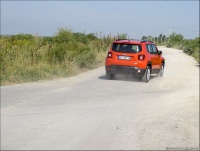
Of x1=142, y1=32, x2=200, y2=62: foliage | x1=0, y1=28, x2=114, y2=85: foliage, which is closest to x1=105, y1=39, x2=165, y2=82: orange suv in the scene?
x1=0, y1=28, x2=114, y2=85: foliage

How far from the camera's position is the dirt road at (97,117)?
19.1ft

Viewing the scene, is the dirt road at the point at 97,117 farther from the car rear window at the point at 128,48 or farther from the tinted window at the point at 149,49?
the tinted window at the point at 149,49

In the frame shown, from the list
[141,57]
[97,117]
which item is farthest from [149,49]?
[97,117]

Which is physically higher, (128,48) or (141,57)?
(128,48)

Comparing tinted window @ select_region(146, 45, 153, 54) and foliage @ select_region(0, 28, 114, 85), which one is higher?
tinted window @ select_region(146, 45, 153, 54)

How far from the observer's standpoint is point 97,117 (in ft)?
25.1

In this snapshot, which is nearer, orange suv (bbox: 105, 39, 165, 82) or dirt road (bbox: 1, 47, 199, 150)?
dirt road (bbox: 1, 47, 199, 150)

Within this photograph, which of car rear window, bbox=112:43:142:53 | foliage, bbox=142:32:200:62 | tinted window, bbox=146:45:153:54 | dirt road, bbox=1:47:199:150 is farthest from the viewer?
foliage, bbox=142:32:200:62

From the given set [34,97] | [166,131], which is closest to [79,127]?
[166,131]

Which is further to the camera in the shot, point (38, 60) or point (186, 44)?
point (186, 44)

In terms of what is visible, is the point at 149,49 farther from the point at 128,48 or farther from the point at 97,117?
the point at 97,117

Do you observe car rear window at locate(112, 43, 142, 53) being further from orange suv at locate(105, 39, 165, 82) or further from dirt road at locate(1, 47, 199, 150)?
dirt road at locate(1, 47, 199, 150)

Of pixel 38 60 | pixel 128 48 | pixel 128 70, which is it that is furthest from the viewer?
pixel 38 60

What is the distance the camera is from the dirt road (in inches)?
229
